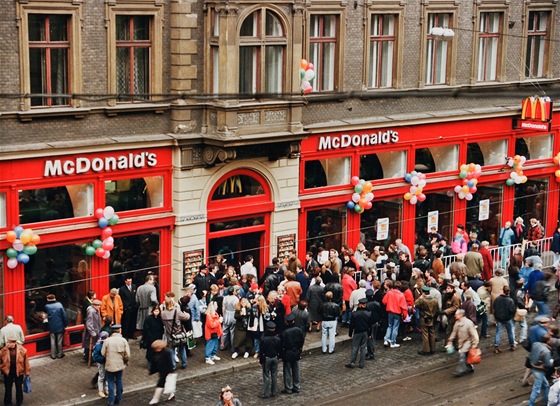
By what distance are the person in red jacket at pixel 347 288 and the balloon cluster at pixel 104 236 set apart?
5.59 m

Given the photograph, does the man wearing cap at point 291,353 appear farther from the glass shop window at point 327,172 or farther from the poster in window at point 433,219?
the poster in window at point 433,219

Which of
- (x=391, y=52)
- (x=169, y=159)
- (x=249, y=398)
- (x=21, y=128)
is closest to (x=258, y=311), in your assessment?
(x=249, y=398)

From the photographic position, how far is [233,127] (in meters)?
27.2

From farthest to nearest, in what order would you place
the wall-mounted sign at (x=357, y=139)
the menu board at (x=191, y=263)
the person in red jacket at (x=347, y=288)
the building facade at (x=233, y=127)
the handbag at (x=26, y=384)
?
the wall-mounted sign at (x=357, y=139), the menu board at (x=191, y=263), the person in red jacket at (x=347, y=288), the building facade at (x=233, y=127), the handbag at (x=26, y=384)

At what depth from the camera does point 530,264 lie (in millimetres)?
28656

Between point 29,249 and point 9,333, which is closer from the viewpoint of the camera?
point 9,333

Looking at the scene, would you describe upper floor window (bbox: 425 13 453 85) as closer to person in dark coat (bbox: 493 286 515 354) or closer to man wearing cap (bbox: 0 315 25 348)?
person in dark coat (bbox: 493 286 515 354)

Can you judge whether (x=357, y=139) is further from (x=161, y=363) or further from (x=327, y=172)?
(x=161, y=363)

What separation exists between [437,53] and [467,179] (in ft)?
12.6

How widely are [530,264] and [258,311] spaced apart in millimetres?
7749

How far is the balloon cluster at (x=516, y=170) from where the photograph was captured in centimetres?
3541

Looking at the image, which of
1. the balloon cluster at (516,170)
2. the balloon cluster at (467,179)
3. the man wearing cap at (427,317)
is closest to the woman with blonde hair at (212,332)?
the man wearing cap at (427,317)

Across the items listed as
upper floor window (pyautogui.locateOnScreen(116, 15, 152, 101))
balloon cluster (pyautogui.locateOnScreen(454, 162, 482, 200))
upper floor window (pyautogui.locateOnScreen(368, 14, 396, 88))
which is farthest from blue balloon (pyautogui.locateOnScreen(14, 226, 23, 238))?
balloon cluster (pyautogui.locateOnScreen(454, 162, 482, 200))

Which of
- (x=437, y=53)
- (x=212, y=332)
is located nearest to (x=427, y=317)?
(x=212, y=332)
